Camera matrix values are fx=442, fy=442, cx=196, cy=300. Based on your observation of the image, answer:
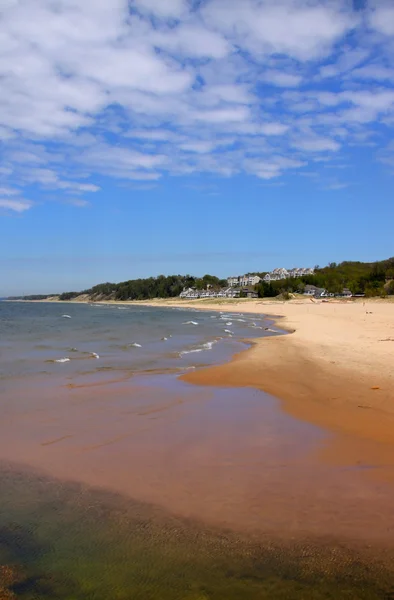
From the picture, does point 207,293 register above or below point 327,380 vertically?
above

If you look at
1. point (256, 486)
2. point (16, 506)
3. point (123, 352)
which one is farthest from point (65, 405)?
point (123, 352)

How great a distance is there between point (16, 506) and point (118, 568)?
1.69 m

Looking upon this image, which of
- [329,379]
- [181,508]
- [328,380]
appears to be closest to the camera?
[181,508]

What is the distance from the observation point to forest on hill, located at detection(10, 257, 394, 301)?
105438 millimetres

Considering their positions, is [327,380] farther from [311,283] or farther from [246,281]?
[246,281]

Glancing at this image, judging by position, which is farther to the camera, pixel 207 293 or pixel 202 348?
pixel 207 293

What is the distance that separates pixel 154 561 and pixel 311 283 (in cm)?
12889

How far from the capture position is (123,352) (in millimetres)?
19062

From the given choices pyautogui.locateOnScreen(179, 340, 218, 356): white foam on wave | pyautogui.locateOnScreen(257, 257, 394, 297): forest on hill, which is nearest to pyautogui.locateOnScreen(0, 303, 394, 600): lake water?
pyautogui.locateOnScreen(179, 340, 218, 356): white foam on wave

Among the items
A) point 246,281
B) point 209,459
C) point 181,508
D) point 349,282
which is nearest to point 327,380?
point 209,459

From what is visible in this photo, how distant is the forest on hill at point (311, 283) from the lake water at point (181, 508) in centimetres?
9153

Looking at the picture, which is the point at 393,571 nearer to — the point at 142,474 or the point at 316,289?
the point at 142,474

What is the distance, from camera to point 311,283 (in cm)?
12825

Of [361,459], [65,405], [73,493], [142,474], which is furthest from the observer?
[65,405]
